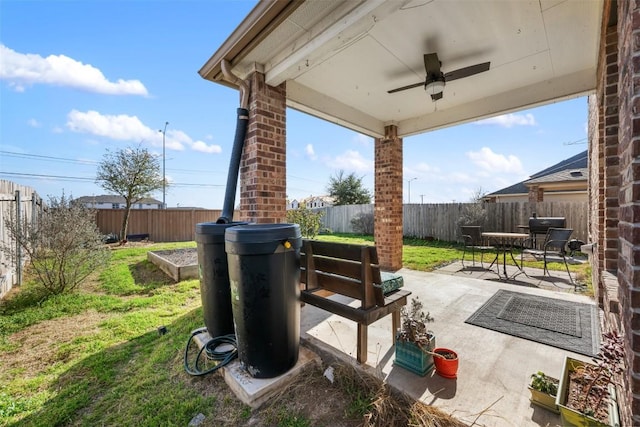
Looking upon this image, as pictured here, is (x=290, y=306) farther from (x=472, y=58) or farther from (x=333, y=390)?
(x=472, y=58)

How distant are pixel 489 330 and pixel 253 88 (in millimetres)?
3707

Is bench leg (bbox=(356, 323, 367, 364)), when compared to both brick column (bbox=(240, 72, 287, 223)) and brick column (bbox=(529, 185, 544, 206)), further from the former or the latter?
brick column (bbox=(529, 185, 544, 206))

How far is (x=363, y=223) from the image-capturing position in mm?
A: 14227

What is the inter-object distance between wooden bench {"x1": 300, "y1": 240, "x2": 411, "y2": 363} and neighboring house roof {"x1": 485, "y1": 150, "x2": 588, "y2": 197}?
1393cm

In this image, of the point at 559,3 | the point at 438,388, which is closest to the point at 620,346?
the point at 438,388

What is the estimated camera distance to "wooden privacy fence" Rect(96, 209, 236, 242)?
473 inches

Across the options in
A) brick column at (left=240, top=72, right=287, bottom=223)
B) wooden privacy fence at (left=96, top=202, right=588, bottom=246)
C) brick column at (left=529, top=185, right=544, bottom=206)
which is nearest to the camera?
brick column at (left=240, top=72, right=287, bottom=223)

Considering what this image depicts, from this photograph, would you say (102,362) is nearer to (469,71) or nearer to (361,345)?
(361,345)

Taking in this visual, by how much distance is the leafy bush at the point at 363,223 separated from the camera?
13.9 metres

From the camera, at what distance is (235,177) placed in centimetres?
312

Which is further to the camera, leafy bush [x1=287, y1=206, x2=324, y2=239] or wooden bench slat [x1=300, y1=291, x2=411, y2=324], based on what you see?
leafy bush [x1=287, y1=206, x2=324, y2=239]

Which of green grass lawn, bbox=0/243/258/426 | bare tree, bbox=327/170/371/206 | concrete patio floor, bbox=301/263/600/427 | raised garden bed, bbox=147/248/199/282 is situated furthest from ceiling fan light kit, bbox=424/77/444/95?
bare tree, bbox=327/170/371/206

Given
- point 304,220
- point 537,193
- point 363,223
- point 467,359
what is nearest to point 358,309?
point 467,359

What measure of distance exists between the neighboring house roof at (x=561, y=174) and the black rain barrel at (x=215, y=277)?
1498 cm
